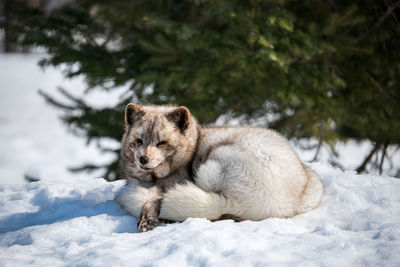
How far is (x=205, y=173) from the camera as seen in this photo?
3.28m

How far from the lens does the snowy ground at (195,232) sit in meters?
2.41

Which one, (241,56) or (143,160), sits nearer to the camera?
(143,160)

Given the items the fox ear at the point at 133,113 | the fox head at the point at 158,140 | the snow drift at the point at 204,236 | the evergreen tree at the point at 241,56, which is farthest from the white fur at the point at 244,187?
the evergreen tree at the point at 241,56

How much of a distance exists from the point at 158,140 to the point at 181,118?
1.12ft

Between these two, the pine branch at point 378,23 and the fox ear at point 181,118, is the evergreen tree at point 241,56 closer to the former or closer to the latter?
the pine branch at point 378,23

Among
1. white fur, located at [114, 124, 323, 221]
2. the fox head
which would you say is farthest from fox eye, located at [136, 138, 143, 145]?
white fur, located at [114, 124, 323, 221]

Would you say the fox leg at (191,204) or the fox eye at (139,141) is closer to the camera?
the fox leg at (191,204)

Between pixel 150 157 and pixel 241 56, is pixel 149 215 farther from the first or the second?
pixel 241 56

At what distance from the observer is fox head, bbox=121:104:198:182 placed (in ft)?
11.5

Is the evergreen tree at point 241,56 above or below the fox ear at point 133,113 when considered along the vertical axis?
above

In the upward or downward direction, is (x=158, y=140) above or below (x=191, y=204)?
above

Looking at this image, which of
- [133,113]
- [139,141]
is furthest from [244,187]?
[133,113]

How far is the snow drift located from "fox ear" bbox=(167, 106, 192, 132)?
1.02 meters

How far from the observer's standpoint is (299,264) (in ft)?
7.60
